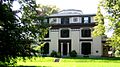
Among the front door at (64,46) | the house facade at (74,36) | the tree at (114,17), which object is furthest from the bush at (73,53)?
the tree at (114,17)

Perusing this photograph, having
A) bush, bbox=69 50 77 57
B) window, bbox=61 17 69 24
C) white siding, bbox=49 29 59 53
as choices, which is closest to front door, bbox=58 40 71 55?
white siding, bbox=49 29 59 53

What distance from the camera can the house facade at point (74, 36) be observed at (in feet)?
199

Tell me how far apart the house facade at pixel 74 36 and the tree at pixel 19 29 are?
1616 inches

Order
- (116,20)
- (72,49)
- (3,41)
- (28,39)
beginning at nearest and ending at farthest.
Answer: (3,41), (28,39), (116,20), (72,49)

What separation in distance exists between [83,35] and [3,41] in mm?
45874

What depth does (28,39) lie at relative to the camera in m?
17.8

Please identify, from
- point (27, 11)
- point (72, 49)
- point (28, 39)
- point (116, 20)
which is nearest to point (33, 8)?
point (27, 11)

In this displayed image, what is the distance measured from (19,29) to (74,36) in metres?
45.2

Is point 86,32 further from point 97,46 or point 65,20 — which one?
point 65,20

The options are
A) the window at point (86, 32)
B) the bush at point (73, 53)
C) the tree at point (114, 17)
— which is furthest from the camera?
the window at point (86, 32)

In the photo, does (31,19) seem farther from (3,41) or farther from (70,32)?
(70,32)

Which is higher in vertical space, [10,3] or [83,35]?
[10,3]

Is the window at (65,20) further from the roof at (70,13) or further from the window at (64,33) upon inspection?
the window at (64,33)

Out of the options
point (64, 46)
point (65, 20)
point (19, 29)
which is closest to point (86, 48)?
point (64, 46)
